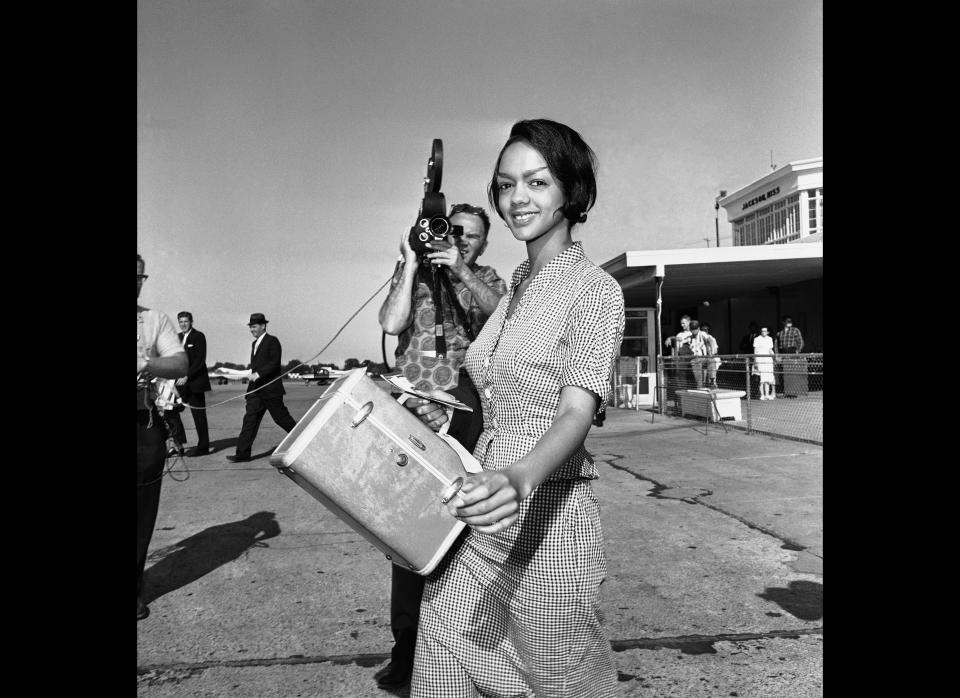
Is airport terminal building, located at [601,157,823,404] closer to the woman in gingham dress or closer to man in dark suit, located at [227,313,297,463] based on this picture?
man in dark suit, located at [227,313,297,463]

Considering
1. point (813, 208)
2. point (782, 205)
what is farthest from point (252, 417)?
point (782, 205)

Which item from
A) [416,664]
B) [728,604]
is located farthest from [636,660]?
[416,664]

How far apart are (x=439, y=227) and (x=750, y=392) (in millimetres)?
10410

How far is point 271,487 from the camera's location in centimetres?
762

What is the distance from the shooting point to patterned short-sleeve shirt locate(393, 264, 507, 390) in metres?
2.79

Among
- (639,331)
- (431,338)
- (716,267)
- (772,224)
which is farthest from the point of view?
(772,224)

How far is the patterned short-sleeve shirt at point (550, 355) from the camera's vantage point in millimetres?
1649

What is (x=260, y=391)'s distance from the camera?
9.28 meters

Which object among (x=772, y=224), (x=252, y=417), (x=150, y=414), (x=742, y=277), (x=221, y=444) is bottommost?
(x=221, y=444)

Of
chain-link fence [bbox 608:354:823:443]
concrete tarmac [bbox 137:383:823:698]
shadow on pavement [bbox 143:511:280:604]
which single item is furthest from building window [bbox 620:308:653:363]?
shadow on pavement [bbox 143:511:280:604]

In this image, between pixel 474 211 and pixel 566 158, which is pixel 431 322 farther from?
pixel 566 158

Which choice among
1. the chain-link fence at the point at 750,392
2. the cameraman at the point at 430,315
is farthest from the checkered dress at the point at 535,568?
the chain-link fence at the point at 750,392

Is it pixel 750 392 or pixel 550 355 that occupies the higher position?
pixel 550 355

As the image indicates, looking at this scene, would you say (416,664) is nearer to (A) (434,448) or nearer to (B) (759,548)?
(A) (434,448)
